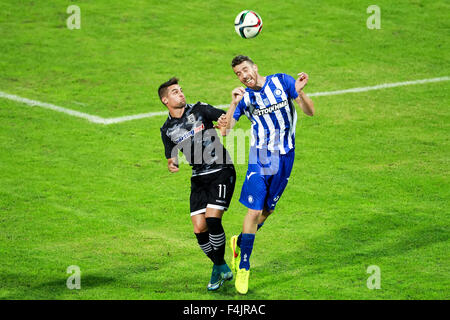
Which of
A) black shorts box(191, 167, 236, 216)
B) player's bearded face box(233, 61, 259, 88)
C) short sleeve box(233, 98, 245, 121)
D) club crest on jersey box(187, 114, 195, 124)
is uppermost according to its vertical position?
player's bearded face box(233, 61, 259, 88)

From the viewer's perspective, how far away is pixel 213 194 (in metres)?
8.46

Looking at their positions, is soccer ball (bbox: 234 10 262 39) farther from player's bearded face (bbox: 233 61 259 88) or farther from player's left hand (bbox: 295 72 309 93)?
player's left hand (bbox: 295 72 309 93)

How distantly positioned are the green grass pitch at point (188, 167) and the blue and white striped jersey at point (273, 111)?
5.30 feet

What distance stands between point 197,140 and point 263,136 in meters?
0.79

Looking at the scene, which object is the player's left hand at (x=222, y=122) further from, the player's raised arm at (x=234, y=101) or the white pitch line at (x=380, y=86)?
the white pitch line at (x=380, y=86)

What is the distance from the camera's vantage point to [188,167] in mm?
13039

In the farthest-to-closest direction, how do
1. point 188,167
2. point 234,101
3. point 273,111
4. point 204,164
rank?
point 188,167 → point 204,164 → point 273,111 → point 234,101

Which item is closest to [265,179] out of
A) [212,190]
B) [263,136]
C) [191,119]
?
[263,136]

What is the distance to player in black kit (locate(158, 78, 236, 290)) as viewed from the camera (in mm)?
8438

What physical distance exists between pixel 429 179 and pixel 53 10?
12.7m

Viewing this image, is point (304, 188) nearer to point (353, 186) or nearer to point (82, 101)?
point (353, 186)

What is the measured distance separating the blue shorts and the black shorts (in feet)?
0.65

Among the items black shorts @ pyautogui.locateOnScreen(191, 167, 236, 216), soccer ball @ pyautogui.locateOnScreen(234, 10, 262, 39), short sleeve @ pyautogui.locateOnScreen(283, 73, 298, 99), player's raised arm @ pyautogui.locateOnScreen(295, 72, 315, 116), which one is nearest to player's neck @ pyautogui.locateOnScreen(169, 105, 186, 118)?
black shorts @ pyautogui.locateOnScreen(191, 167, 236, 216)

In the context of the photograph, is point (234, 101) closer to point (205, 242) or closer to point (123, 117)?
point (205, 242)
